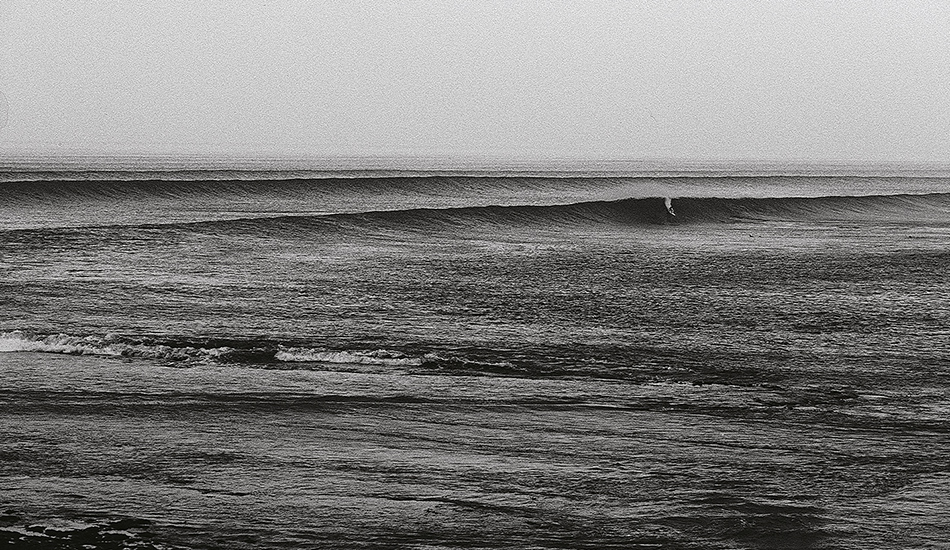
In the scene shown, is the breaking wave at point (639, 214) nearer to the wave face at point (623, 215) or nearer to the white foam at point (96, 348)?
the wave face at point (623, 215)

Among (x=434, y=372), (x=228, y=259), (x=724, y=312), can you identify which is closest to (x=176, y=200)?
(x=228, y=259)

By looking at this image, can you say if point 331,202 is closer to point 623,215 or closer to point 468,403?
point 623,215

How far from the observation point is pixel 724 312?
11797mm

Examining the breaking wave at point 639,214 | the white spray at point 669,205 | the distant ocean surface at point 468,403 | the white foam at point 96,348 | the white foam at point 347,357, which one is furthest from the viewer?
the white spray at point 669,205

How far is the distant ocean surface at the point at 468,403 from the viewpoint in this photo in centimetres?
512

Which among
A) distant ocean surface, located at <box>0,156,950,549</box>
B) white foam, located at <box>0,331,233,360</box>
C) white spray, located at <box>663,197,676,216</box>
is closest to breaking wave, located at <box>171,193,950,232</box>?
white spray, located at <box>663,197,676,216</box>

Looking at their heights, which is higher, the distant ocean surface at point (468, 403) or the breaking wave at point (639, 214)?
the breaking wave at point (639, 214)

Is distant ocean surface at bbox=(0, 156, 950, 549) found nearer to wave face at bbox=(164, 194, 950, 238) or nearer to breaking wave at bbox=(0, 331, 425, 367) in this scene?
breaking wave at bbox=(0, 331, 425, 367)

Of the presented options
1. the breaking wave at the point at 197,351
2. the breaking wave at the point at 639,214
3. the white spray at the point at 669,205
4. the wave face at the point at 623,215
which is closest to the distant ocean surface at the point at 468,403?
the breaking wave at the point at 197,351

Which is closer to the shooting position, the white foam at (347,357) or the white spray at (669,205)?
the white foam at (347,357)

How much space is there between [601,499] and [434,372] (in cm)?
298

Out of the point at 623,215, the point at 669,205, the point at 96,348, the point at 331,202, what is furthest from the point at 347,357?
the point at 331,202

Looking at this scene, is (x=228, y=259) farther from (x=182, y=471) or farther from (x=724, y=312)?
(x=182, y=471)

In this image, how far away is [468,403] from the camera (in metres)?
7.25
